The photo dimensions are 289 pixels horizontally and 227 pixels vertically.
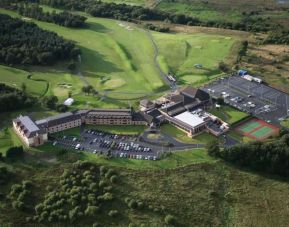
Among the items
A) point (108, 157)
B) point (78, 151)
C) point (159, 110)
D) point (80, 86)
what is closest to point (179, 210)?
point (108, 157)

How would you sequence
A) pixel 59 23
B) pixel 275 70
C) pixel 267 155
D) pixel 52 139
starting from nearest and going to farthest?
1. pixel 267 155
2. pixel 52 139
3. pixel 275 70
4. pixel 59 23

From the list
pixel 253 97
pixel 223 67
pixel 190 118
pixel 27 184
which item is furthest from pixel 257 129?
pixel 27 184

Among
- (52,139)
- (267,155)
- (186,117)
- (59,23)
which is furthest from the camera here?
(59,23)

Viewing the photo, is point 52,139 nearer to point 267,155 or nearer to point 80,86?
point 80,86

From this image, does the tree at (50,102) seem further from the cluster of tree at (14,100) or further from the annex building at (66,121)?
the annex building at (66,121)


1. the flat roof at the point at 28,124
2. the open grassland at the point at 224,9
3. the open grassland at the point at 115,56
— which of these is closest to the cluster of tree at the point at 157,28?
the open grassland at the point at 115,56

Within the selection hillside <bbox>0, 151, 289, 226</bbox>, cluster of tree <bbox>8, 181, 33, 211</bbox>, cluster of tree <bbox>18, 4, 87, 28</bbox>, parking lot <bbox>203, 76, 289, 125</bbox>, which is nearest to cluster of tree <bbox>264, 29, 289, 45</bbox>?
parking lot <bbox>203, 76, 289, 125</bbox>
